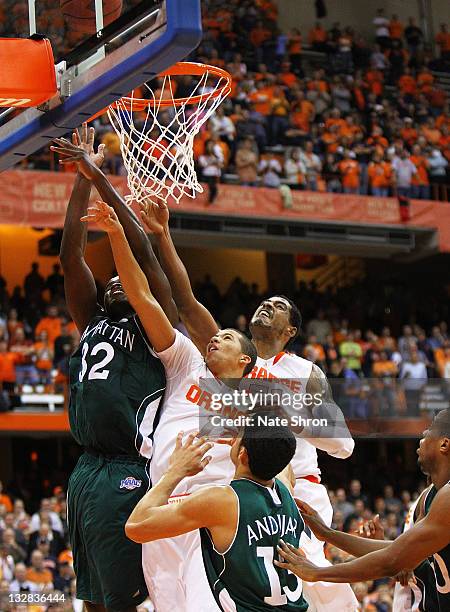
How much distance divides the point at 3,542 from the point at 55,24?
7.91 m

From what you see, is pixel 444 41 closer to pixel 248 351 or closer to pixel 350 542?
pixel 248 351

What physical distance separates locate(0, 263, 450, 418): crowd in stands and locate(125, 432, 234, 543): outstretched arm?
814 cm

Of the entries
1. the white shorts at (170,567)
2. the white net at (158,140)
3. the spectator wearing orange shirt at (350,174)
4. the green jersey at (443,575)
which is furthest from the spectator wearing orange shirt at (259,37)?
the green jersey at (443,575)

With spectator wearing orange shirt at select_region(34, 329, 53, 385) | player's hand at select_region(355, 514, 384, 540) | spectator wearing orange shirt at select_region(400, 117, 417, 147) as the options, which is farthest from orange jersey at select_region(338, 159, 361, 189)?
player's hand at select_region(355, 514, 384, 540)

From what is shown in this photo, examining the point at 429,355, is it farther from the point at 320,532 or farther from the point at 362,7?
the point at 320,532

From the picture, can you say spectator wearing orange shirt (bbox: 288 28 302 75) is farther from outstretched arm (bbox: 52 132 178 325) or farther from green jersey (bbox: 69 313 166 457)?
green jersey (bbox: 69 313 166 457)

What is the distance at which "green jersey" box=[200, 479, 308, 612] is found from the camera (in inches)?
168

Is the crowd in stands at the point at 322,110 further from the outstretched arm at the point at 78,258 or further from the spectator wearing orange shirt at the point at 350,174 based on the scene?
the outstretched arm at the point at 78,258

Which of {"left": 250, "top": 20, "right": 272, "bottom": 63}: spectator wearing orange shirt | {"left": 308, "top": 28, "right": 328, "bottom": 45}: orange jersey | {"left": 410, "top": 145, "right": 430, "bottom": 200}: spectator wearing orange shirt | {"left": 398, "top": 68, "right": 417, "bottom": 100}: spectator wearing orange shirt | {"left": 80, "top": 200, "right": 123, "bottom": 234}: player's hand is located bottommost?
{"left": 410, "top": 145, "right": 430, "bottom": 200}: spectator wearing orange shirt

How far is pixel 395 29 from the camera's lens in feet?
82.2

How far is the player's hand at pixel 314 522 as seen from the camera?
16.1ft

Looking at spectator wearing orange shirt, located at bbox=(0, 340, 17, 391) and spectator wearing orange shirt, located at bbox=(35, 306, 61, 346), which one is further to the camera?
spectator wearing orange shirt, located at bbox=(35, 306, 61, 346)

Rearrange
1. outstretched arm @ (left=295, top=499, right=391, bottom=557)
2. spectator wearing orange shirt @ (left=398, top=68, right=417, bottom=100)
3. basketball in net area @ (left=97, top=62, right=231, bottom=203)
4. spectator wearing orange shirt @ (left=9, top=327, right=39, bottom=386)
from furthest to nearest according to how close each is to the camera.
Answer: spectator wearing orange shirt @ (left=398, top=68, right=417, bottom=100), spectator wearing orange shirt @ (left=9, top=327, right=39, bottom=386), basketball in net area @ (left=97, top=62, right=231, bottom=203), outstretched arm @ (left=295, top=499, right=391, bottom=557)

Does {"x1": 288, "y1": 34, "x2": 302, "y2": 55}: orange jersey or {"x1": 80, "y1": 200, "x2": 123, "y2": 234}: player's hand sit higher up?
{"x1": 80, "y1": 200, "x2": 123, "y2": 234}: player's hand
